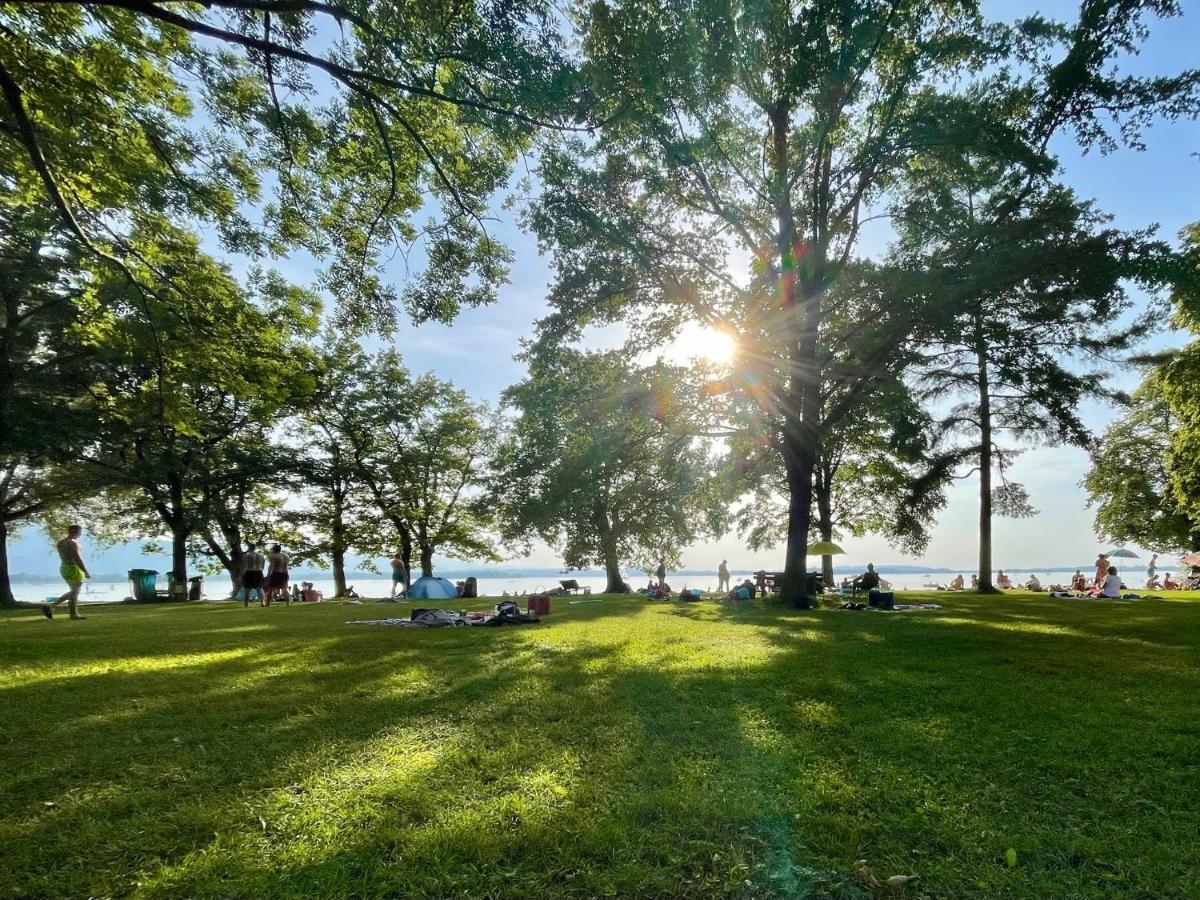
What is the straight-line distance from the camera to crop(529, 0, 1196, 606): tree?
1058 cm

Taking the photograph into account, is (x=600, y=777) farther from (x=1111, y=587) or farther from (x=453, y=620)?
(x=1111, y=587)

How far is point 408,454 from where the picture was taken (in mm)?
36281

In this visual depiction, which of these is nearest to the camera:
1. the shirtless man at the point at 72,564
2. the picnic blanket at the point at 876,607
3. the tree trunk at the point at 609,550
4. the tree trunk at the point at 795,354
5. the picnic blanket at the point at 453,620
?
the picnic blanket at the point at 453,620

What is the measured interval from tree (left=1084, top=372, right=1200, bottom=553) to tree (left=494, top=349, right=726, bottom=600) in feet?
118

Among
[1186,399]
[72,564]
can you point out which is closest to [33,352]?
[72,564]

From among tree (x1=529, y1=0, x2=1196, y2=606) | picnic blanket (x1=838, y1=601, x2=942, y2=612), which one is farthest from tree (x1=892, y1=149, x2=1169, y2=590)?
picnic blanket (x1=838, y1=601, x2=942, y2=612)

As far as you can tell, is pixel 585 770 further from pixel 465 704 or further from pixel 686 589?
pixel 686 589

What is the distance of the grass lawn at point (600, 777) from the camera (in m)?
2.65

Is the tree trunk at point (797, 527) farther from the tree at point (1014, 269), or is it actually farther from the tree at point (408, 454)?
the tree at point (408, 454)

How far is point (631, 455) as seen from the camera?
19.6 metres

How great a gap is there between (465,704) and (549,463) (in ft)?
50.9

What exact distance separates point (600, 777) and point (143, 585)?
29.3 meters

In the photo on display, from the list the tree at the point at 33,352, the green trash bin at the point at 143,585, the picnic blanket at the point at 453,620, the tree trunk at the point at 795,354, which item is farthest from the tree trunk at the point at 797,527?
the green trash bin at the point at 143,585

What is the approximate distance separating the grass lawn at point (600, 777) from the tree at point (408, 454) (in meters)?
29.1
